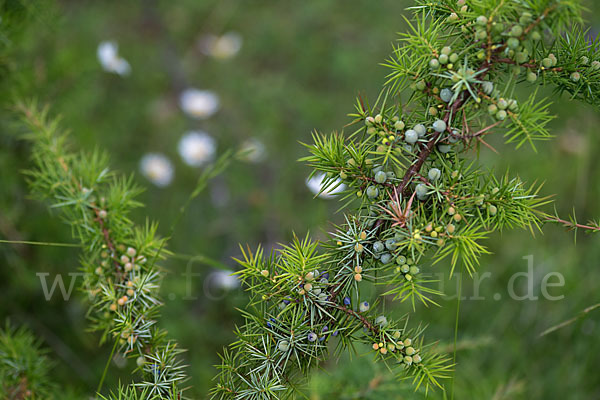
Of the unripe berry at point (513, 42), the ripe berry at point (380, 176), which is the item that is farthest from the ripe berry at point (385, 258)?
the unripe berry at point (513, 42)

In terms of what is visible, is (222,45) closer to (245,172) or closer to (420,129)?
(245,172)

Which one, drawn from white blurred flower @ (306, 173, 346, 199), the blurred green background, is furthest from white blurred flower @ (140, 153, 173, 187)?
white blurred flower @ (306, 173, 346, 199)

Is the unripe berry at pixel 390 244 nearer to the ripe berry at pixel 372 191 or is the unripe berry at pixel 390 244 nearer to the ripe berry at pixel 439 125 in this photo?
the ripe berry at pixel 372 191

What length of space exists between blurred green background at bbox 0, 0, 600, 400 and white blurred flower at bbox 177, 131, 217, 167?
0.46ft

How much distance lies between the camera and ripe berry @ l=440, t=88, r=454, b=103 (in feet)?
2.31

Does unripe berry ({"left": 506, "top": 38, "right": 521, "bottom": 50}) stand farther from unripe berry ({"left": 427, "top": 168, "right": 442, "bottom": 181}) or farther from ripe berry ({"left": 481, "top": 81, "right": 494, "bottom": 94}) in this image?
unripe berry ({"left": 427, "top": 168, "right": 442, "bottom": 181})

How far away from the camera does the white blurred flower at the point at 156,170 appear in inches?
110

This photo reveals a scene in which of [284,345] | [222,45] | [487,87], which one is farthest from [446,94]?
[222,45]

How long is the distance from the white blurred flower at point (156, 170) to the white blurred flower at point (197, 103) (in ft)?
1.18

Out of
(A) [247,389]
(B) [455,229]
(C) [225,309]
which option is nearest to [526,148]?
(C) [225,309]

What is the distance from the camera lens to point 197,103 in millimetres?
3027

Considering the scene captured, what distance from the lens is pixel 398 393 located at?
1233mm

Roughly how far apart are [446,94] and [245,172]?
7.90 ft

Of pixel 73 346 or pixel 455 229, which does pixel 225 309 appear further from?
pixel 455 229
